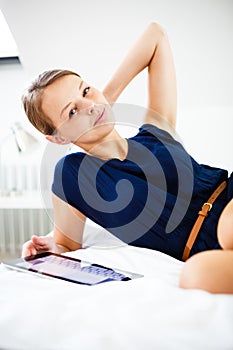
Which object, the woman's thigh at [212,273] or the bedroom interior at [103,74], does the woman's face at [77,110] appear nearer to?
the bedroom interior at [103,74]

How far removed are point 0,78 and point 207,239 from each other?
1.62 m

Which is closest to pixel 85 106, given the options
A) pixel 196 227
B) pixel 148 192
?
pixel 148 192

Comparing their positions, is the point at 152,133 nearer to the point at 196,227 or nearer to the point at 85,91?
the point at 85,91

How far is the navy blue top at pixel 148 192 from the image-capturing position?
41.4 inches

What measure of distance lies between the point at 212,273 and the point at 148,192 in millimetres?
476

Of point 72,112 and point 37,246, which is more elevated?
point 72,112

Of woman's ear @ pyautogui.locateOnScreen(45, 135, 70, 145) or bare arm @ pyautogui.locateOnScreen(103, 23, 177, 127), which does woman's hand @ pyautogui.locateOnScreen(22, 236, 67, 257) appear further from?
bare arm @ pyautogui.locateOnScreen(103, 23, 177, 127)

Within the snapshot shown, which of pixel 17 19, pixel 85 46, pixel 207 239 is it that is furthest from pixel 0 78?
pixel 207 239

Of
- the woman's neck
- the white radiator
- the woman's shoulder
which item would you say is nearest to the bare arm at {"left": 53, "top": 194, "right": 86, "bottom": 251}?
the woman's neck

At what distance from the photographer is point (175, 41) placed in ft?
6.35

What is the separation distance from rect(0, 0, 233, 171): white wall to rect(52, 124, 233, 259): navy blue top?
78 centimetres

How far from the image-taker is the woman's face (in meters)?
1.16

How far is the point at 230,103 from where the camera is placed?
1.95 metres

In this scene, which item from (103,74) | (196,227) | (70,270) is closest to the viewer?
(70,270)
